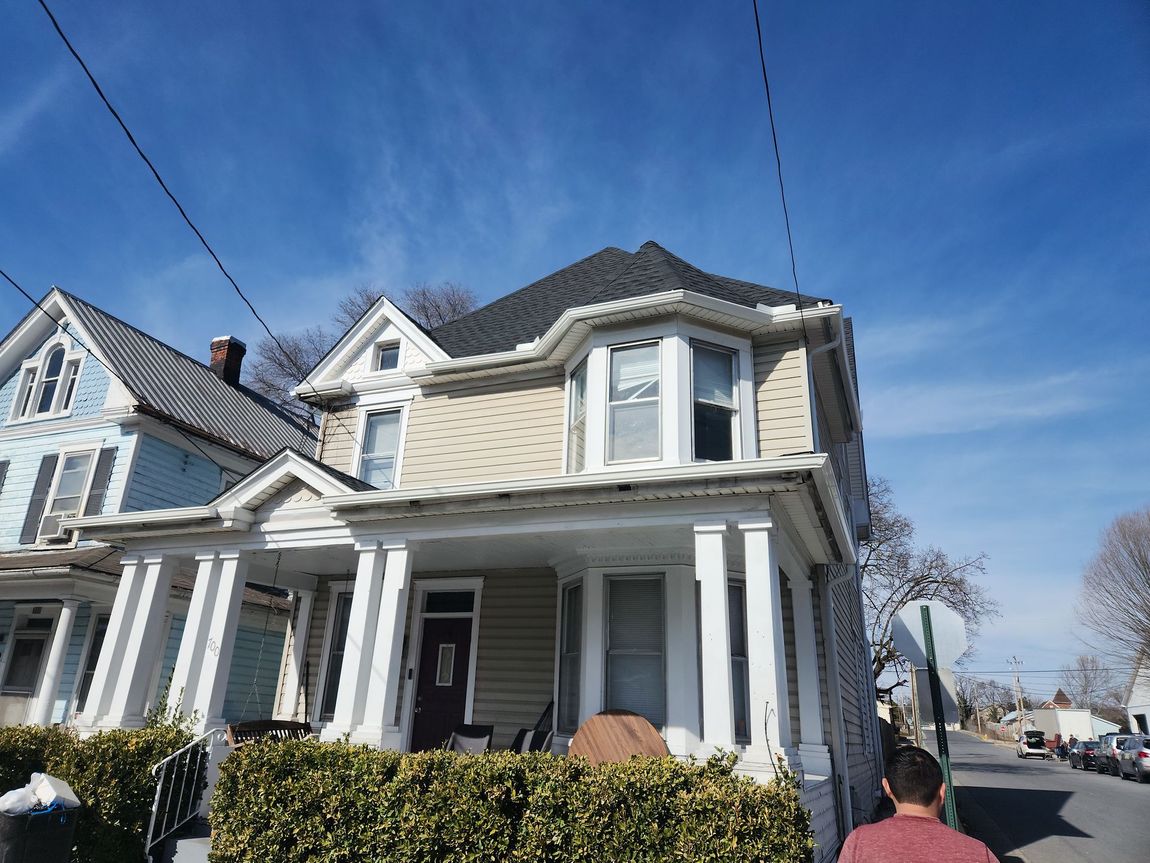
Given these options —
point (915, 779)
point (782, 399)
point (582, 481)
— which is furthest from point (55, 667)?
point (915, 779)

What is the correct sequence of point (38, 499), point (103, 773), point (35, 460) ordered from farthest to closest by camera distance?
point (35, 460)
point (38, 499)
point (103, 773)

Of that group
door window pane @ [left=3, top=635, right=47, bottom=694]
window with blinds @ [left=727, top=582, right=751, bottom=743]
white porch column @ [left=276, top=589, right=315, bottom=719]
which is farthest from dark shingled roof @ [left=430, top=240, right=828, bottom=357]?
door window pane @ [left=3, top=635, right=47, bottom=694]

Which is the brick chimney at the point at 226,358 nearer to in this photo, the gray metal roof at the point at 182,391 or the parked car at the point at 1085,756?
the gray metal roof at the point at 182,391

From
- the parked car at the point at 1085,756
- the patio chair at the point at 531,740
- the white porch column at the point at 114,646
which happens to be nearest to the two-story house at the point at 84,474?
the white porch column at the point at 114,646

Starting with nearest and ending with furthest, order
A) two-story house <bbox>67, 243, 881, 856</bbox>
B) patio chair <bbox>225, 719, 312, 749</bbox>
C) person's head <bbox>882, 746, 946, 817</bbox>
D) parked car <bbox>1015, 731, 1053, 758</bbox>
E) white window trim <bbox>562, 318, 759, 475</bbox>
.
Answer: person's head <bbox>882, 746, 946, 817</bbox>
two-story house <bbox>67, 243, 881, 856</bbox>
patio chair <bbox>225, 719, 312, 749</bbox>
white window trim <bbox>562, 318, 759, 475</bbox>
parked car <bbox>1015, 731, 1053, 758</bbox>

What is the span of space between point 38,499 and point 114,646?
25.0ft

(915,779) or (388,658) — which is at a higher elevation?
(388,658)

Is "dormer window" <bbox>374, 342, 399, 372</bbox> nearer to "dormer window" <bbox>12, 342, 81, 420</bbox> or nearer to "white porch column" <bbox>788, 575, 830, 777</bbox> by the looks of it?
"white porch column" <bbox>788, 575, 830, 777</bbox>

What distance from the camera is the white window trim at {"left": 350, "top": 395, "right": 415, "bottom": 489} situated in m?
11.8

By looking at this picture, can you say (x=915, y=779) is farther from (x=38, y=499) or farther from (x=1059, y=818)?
(x=38, y=499)

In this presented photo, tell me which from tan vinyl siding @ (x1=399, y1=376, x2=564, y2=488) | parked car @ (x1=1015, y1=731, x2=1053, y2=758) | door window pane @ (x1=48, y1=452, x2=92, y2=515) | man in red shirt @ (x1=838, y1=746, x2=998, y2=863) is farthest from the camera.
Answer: parked car @ (x1=1015, y1=731, x2=1053, y2=758)

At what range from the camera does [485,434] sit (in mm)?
11375

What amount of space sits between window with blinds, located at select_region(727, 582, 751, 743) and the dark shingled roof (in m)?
4.03

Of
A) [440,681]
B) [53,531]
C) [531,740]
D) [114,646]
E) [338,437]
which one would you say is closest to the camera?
[531,740]
